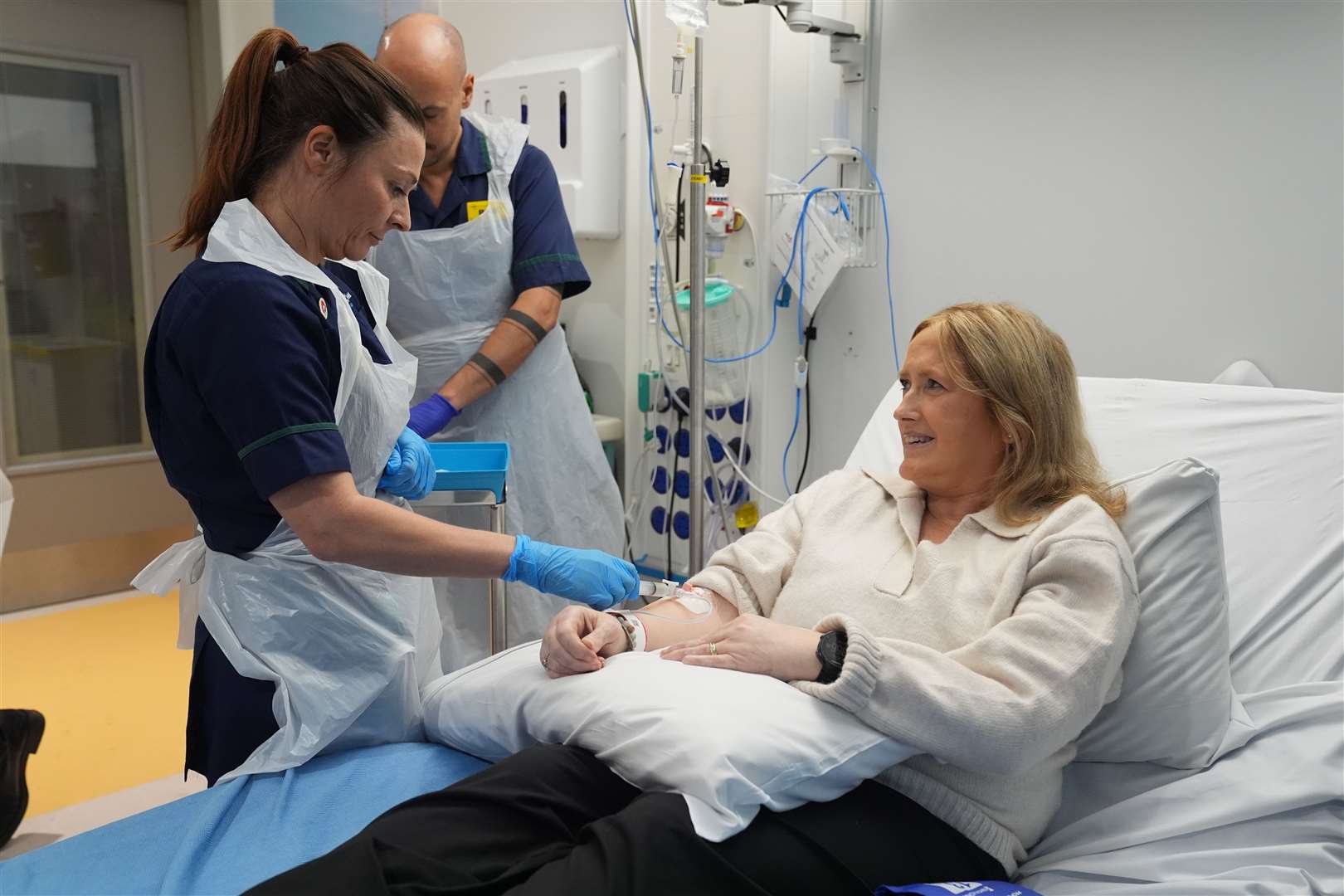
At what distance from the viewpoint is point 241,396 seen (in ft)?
3.97

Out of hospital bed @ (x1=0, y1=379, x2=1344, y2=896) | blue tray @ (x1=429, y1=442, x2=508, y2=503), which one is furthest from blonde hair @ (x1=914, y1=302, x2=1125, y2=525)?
blue tray @ (x1=429, y1=442, x2=508, y2=503)

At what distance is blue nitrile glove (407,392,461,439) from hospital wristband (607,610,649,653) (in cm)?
88

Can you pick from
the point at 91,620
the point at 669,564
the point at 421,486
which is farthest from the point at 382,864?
the point at 91,620

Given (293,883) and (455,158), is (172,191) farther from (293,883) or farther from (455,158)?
(293,883)

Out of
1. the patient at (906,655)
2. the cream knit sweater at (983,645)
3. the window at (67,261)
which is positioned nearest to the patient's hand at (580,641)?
the patient at (906,655)

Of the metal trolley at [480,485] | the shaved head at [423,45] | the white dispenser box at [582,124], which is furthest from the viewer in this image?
the white dispenser box at [582,124]

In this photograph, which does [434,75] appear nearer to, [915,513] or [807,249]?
[807,249]

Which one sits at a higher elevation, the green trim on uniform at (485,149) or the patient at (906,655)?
the green trim on uniform at (485,149)

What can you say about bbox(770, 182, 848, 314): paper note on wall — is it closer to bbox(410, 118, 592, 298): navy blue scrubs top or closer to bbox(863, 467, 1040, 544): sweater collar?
bbox(410, 118, 592, 298): navy blue scrubs top

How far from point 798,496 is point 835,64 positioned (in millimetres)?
1372

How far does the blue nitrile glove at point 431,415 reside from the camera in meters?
2.29

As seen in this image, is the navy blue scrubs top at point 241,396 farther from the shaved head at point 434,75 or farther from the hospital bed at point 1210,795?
the shaved head at point 434,75

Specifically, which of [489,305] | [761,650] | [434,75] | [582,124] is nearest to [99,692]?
[489,305]

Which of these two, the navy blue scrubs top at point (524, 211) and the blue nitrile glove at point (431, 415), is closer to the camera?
the blue nitrile glove at point (431, 415)
